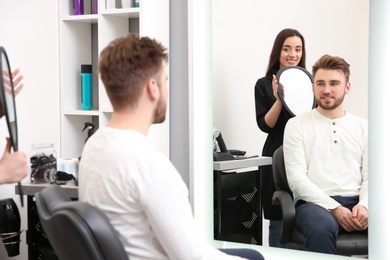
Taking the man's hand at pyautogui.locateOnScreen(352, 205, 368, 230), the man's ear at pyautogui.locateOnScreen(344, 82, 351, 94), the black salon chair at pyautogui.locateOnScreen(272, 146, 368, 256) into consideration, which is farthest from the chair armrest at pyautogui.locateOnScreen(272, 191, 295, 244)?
the man's ear at pyautogui.locateOnScreen(344, 82, 351, 94)

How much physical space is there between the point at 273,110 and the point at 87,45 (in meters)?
1.05

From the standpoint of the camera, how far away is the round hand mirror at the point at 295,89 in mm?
2662

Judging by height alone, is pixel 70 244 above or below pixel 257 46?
below

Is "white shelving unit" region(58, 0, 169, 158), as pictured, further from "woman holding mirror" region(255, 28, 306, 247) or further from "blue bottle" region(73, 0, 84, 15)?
"woman holding mirror" region(255, 28, 306, 247)

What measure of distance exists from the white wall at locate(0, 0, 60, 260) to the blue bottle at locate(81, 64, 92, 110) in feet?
0.42

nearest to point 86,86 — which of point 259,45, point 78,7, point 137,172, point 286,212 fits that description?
point 78,7

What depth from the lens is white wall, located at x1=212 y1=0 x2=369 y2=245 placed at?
8.32 ft

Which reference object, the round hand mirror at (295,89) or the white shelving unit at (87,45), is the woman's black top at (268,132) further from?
the white shelving unit at (87,45)

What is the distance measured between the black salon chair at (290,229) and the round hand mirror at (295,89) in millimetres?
211

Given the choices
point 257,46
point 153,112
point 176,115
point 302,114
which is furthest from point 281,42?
point 153,112

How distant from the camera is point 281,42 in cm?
272

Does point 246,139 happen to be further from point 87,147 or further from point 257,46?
point 87,147

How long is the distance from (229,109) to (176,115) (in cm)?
28

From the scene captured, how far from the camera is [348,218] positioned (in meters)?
2.57
